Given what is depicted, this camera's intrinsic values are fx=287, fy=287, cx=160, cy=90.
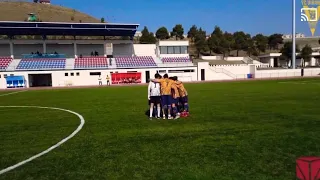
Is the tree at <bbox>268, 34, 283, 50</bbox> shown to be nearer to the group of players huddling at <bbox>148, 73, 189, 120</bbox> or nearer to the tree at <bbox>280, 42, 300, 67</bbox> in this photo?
the tree at <bbox>280, 42, 300, 67</bbox>

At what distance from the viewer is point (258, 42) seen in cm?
10181

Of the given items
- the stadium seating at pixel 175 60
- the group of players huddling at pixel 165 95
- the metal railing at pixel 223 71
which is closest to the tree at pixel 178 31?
the stadium seating at pixel 175 60

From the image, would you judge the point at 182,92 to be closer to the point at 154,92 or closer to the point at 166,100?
the point at 166,100

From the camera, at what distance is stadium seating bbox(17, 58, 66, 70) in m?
52.4

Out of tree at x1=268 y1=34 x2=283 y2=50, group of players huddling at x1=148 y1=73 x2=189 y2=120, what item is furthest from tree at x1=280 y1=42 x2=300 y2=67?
group of players huddling at x1=148 y1=73 x2=189 y2=120

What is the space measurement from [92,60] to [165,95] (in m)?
48.7

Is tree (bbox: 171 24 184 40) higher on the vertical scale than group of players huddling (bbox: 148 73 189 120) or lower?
higher

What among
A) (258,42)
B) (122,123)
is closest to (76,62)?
(122,123)

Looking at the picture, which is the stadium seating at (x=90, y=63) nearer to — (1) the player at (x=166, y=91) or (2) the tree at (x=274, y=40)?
(1) the player at (x=166, y=91)

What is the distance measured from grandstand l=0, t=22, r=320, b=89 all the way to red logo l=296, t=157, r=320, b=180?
5106 centimetres

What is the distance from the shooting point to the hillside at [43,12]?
126 metres

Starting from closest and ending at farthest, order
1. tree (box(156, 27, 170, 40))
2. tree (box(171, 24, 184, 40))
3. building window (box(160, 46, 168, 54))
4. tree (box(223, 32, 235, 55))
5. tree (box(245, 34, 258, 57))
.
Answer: building window (box(160, 46, 168, 54)) < tree (box(223, 32, 235, 55)) < tree (box(245, 34, 258, 57)) < tree (box(156, 27, 170, 40)) < tree (box(171, 24, 184, 40))

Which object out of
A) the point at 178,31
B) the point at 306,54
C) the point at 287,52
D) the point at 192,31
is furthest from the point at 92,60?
the point at 192,31

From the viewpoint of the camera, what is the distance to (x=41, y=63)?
54.2m
